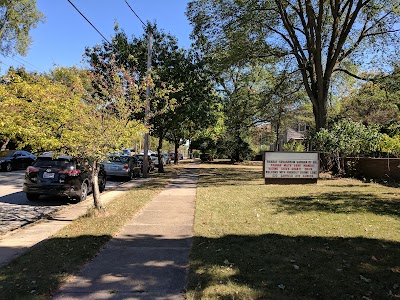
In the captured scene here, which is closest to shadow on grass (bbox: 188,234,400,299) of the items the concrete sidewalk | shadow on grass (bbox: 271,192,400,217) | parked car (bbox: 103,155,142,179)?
the concrete sidewalk

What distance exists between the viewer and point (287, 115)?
41.3 meters

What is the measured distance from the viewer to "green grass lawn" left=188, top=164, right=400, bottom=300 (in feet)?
14.3

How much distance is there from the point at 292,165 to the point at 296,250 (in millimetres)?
10640

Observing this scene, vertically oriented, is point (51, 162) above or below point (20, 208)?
above

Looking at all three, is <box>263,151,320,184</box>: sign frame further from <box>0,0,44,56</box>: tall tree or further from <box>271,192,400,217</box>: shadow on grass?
<box>0,0,44,56</box>: tall tree

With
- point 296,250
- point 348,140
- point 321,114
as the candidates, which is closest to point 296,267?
point 296,250

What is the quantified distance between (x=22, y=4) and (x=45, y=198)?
98.4 ft

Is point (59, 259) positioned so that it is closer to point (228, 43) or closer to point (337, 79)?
point (228, 43)

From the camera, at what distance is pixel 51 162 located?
11719mm

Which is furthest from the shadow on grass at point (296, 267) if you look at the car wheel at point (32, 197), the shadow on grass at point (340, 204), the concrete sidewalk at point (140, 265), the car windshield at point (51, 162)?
the car wheel at point (32, 197)

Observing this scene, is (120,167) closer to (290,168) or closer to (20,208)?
(290,168)

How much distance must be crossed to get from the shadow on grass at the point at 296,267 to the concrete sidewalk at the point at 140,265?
0.27 metres

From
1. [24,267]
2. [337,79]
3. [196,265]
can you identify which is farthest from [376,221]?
[337,79]

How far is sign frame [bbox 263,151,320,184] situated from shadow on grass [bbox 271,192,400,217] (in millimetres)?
3823
